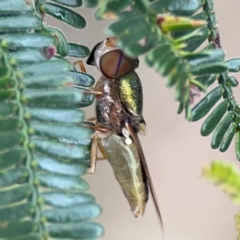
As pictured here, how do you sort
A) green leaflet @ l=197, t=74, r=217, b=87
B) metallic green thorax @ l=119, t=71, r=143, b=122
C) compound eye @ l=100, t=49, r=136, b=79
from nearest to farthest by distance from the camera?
green leaflet @ l=197, t=74, r=217, b=87 < compound eye @ l=100, t=49, r=136, b=79 < metallic green thorax @ l=119, t=71, r=143, b=122

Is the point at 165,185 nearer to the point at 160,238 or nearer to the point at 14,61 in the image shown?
the point at 160,238

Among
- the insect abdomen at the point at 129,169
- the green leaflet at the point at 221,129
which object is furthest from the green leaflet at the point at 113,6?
the insect abdomen at the point at 129,169

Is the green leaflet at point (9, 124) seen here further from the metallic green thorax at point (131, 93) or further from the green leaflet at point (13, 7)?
the metallic green thorax at point (131, 93)

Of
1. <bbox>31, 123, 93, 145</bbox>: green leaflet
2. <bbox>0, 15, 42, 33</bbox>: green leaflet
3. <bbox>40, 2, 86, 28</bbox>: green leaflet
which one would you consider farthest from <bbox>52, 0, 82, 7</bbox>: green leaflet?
<bbox>31, 123, 93, 145</bbox>: green leaflet

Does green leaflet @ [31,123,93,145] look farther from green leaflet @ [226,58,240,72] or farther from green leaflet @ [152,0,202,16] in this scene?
green leaflet @ [226,58,240,72]

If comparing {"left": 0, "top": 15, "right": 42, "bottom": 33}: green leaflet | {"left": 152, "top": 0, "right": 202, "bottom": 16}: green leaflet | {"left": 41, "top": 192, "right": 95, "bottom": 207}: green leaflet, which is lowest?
{"left": 41, "top": 192, "right": 95, "bottom": 207}: green leaflet

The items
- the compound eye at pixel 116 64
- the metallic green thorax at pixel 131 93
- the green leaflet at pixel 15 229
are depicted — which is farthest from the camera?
the metallic green thorax at pixel 131 93

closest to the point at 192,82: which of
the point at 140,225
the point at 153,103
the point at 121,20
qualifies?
the point at 121,20
